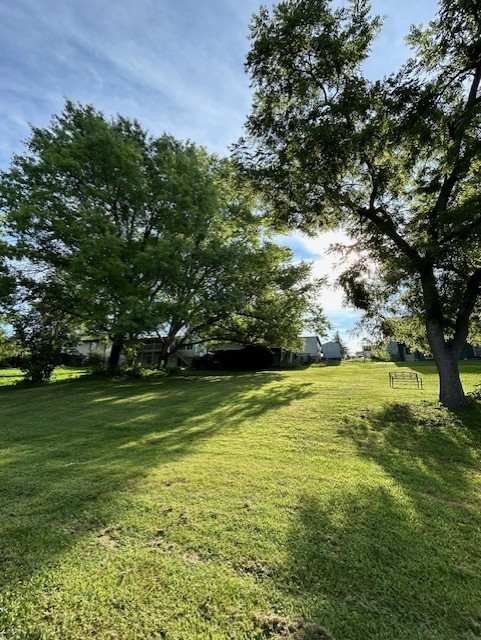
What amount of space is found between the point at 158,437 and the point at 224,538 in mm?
3598

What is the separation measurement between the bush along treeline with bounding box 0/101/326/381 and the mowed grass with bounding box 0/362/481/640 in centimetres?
881

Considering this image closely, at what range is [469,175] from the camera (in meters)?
8.00

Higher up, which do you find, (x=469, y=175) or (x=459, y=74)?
(x=459, y=74)

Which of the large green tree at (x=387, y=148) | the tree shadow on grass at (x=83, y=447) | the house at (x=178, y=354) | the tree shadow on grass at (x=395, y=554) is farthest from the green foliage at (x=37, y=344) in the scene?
the house at (x=178, y=354)

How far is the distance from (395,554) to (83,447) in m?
4.89

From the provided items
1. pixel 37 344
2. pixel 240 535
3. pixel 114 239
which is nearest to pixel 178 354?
pixel 37 344

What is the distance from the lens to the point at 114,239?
1316 cm

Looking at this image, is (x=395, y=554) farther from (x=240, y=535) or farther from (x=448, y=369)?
(x=448, y=369)

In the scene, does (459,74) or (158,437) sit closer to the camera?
(158,437)

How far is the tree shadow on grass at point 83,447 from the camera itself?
9.10 ft

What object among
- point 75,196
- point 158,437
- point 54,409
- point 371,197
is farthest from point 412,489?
point 75,196

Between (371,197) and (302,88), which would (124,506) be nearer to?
(371,197)

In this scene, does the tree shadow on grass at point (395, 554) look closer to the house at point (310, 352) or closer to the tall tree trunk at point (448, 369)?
the tall tree trunk at point (448, 369)

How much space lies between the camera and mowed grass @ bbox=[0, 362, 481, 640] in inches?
Answer: 74.6
